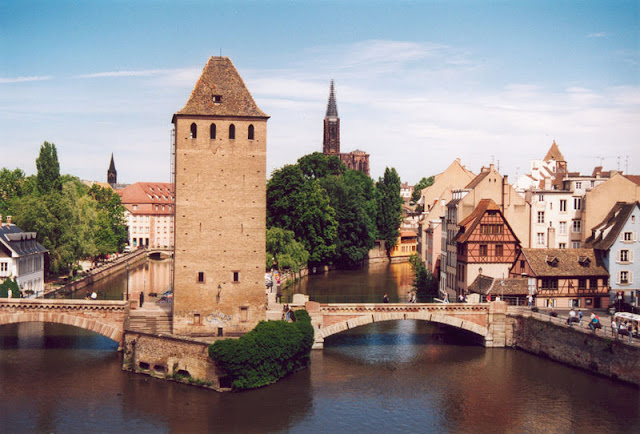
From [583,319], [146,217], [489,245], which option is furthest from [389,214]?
[583,319]

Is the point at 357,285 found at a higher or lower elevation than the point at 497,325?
higher

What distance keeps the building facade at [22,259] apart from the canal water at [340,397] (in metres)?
15.9

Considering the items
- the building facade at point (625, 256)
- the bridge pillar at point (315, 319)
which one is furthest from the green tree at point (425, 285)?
the bridge pillar at point (315, 319)

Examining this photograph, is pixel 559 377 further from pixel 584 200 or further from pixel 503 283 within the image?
pixel 584 200

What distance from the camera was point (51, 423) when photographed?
115 ft

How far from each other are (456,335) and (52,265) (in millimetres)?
42367

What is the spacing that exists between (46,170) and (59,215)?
15.2 m

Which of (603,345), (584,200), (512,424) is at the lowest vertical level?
(512,424)

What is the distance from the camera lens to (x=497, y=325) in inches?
2029

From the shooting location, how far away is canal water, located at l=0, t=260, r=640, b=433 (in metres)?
35.6

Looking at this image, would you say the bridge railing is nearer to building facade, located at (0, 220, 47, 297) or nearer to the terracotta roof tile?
the terracotta roof tile

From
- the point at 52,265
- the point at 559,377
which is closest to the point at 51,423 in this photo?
the point at 559,377

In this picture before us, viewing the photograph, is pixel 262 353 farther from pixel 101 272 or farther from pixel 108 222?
pixel 108 222

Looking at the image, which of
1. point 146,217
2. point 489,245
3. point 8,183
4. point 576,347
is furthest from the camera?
point 146,217
